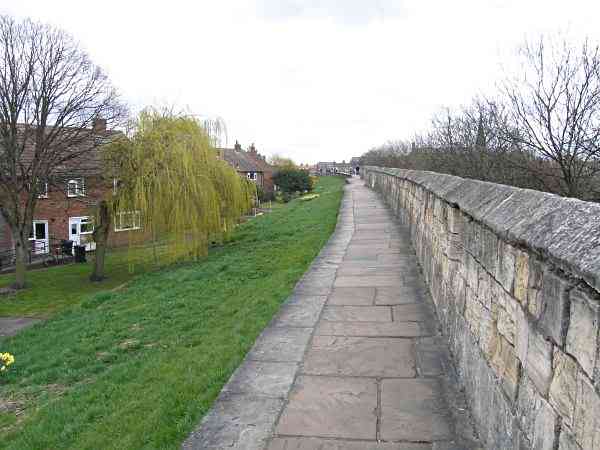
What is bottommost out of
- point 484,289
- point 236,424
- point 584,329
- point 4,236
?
point 4,236

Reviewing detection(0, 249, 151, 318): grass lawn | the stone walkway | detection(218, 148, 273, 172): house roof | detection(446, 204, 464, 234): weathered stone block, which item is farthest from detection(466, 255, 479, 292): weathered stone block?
detection(218, 148, 273, 172): house roof

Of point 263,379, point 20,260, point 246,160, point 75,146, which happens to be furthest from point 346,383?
point 246,160

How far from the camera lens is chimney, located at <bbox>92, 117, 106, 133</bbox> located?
62.5ft

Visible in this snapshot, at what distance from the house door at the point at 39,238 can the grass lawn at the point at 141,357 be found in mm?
18086

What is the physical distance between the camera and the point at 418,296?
6.09 m

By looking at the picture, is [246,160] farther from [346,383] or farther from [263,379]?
[346,383]

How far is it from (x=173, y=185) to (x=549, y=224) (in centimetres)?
1382

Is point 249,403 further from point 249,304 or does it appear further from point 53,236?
point 53,236

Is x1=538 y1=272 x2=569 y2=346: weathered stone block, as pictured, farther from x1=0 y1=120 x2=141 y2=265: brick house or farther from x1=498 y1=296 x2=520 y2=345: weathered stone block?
x1=0 y1=120 x2=141 y2=265: brick house

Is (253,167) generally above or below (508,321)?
above

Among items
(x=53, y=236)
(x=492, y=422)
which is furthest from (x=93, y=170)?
(x=492, y=422)

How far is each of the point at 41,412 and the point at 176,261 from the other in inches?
428

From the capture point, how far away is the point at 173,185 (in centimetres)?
1494

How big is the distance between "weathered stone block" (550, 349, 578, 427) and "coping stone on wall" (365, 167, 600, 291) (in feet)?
1.09
